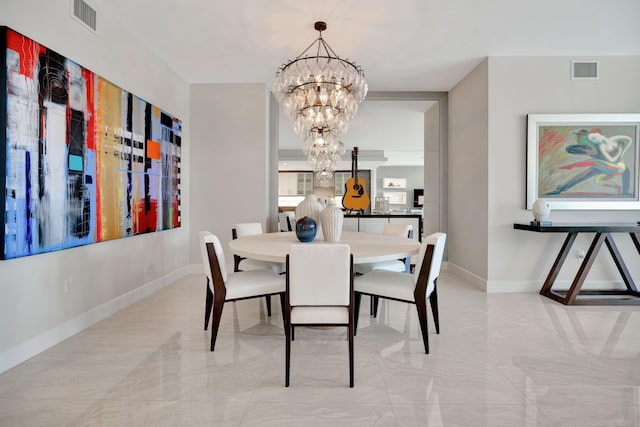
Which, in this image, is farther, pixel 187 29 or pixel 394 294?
pixel 187 29

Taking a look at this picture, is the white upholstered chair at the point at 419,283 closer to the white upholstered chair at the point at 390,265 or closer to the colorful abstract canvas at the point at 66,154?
the white upholstered chair at the point at 390,265

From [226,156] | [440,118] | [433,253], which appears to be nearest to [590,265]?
[433,253]

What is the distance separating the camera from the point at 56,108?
238cm

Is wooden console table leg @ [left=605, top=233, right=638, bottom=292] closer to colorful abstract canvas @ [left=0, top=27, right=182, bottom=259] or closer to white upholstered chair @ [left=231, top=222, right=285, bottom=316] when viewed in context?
white upholstered chair @ [left=231, top=222, right=285, bottom=316]

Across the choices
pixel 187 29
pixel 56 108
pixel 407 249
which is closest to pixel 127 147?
pixel 56 108

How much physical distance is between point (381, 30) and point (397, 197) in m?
10.3

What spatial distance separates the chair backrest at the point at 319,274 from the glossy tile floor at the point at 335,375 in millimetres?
461

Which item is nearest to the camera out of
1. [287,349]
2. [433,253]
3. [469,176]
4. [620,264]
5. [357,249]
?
[287,349]

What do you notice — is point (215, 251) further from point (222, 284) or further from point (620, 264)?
point (620, 264)

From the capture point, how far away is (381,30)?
11.2 feet

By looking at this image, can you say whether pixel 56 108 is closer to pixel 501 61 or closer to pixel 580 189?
pixel 501 61

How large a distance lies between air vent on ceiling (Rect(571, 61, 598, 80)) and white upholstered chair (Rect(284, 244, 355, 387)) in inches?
150

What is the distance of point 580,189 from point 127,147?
4.73 meters

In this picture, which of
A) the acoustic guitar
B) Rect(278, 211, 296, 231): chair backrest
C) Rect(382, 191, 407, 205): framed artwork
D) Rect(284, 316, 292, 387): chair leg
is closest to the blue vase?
Rect(284, 316, 292, 387): chair leg
